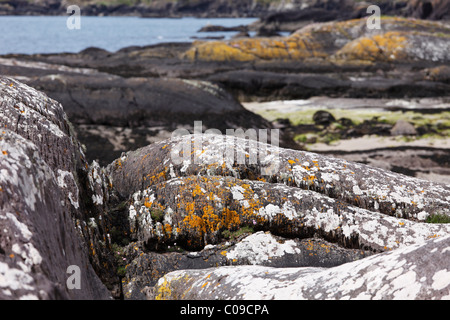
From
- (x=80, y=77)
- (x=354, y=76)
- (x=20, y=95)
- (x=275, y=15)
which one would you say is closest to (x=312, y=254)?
(x=20, y=95)

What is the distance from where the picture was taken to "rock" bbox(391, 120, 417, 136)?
85.8ft

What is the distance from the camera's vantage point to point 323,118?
95.1 feet

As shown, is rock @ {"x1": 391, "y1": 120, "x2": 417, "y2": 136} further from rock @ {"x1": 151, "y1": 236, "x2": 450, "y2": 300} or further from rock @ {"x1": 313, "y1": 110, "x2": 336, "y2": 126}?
rock @ {"x1": 151, "y1": 236, "x2": 450, "y2": 300}

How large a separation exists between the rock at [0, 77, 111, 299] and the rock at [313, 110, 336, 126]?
24243mm

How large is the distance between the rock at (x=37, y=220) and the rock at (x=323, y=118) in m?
24.2

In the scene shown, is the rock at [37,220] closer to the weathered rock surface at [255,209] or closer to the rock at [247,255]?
the rock at [247,255]

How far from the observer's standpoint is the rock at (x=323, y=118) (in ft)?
94.3

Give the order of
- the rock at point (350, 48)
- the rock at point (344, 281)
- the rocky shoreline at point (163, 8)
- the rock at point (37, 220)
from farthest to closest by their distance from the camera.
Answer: the rocky shoreline at point (163, 8) → the rock at point (350, 48) → the rock at point (344, 281) → the rock at point (37, 220)

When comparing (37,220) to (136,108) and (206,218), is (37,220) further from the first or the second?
(136,108)

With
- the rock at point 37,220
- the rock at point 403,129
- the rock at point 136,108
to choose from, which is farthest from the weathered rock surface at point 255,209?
the rock at point 403,129

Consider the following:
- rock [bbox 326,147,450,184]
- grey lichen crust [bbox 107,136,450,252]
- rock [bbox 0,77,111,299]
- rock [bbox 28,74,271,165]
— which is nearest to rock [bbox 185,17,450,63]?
rock [bbox 28,74,271,165]

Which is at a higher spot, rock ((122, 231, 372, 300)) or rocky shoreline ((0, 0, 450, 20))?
rocky shoreline ((0, 0, 450, 20))

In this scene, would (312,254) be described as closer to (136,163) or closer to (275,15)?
(136,163)
